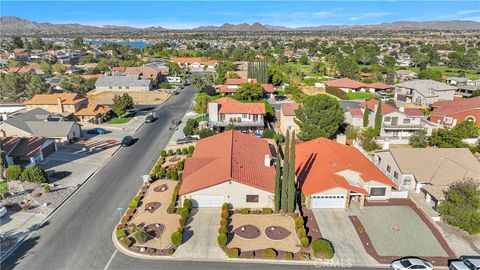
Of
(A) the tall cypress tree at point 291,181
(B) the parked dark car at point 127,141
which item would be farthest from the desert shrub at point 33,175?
(A) the tall cypress tree at point 291,181

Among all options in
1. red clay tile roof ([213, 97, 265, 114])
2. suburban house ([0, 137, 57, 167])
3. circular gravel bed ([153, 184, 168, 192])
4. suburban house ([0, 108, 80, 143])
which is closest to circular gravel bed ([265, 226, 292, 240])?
circular gravel bed ([153, 184, 168, 192])

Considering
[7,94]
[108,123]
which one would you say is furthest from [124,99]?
[7,94]

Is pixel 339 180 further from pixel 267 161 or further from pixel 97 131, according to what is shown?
pixel 97 131

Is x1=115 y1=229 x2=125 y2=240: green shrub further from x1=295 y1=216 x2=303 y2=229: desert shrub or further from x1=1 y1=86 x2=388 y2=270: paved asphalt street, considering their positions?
x1=295 y1=216 x2=303 y2=229: desert shrub

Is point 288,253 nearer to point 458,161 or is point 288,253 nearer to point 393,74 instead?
point 458,161

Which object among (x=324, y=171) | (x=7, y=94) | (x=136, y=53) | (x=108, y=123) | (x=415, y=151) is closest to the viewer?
(x=324, y=171)
